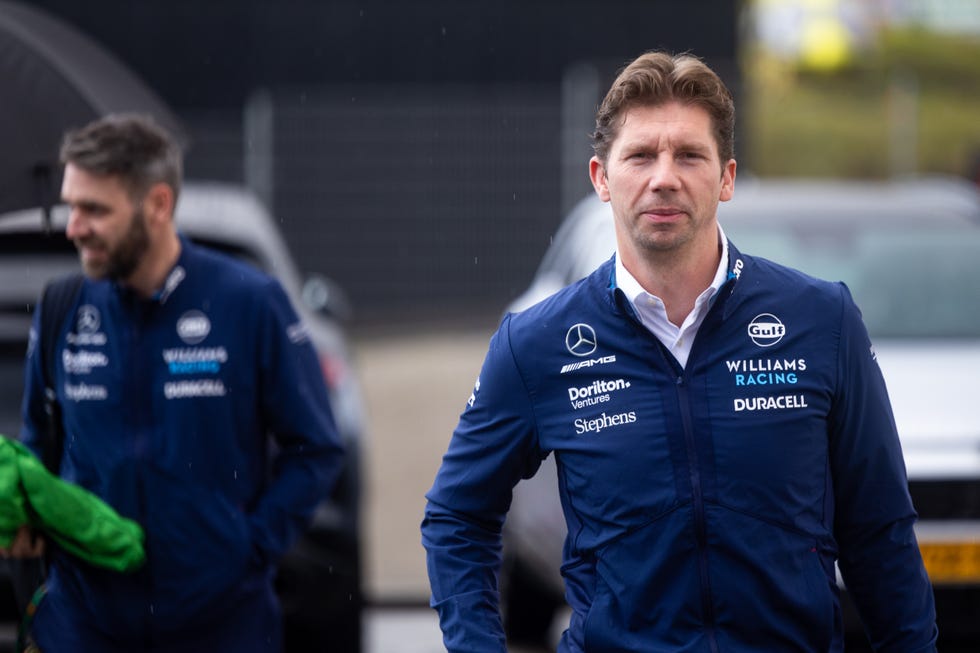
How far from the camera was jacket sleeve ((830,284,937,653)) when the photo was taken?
2824mm

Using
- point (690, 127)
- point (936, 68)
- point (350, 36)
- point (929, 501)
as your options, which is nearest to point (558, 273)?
point (929, 501)

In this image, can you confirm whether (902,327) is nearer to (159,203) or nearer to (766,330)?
(159,203)

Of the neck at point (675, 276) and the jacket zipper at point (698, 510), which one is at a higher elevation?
the neck at point (675, 276)

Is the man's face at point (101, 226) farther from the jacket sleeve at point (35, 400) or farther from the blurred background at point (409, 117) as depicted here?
the blurred background at point (409, 117)

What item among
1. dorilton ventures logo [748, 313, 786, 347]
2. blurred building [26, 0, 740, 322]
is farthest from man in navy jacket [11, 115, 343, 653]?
blurred building [26, 0, 740, 322]

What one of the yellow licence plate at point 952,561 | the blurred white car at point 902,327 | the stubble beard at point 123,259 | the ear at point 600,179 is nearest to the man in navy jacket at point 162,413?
the stubble beard at point 123,259

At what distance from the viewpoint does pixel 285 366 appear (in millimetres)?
3957

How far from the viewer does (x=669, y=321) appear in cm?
287

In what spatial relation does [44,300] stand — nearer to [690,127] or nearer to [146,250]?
[146,250]

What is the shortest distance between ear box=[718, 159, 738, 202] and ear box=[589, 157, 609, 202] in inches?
8.4

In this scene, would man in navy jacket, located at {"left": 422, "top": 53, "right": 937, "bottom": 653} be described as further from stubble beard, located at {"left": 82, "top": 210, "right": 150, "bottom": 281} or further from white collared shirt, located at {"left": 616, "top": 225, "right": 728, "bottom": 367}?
stubble beard, located at {"left": 82, "top": 210, "right": 150, "bottom": 281}

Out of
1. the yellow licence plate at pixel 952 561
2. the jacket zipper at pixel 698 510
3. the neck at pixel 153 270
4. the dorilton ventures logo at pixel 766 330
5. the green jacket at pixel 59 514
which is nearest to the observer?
the jacket zipper at pixel 698 510

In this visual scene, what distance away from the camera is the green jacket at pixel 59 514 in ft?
11.7

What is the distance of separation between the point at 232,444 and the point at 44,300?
60cm
